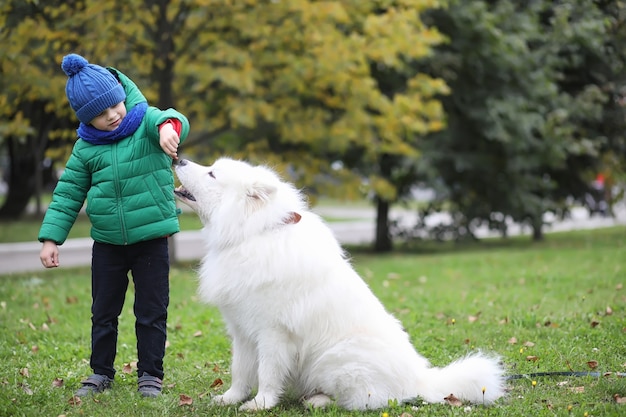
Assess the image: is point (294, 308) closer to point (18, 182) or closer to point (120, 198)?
point (120, 198)

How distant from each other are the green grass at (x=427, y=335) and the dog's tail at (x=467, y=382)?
9 centimetres

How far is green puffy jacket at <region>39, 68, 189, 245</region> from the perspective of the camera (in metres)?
4.57

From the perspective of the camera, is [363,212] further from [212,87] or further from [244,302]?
[244,302]

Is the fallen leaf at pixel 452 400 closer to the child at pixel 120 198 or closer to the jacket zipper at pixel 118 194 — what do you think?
the child at pixel 120 198

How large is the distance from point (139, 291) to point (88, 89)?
134 cm

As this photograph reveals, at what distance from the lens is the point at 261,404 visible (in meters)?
4.36

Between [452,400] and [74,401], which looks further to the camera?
[74,401]

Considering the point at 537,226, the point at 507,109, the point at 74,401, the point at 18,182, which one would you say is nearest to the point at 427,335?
the point at 74,401

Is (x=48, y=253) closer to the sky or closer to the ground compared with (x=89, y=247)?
closer to the sky

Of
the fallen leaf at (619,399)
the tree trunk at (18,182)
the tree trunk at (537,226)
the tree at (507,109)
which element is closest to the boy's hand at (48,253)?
the fallen leaf at (619,399)

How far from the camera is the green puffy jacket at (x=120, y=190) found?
4574 millimetres

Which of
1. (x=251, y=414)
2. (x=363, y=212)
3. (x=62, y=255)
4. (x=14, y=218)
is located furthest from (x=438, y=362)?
(x=363, y=212)

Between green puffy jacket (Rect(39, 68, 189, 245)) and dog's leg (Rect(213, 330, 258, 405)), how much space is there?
86cm

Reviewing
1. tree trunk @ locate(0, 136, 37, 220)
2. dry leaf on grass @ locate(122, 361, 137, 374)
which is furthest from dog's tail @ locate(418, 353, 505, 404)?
tree trunk @ locate(0, 136, 37, 220)
